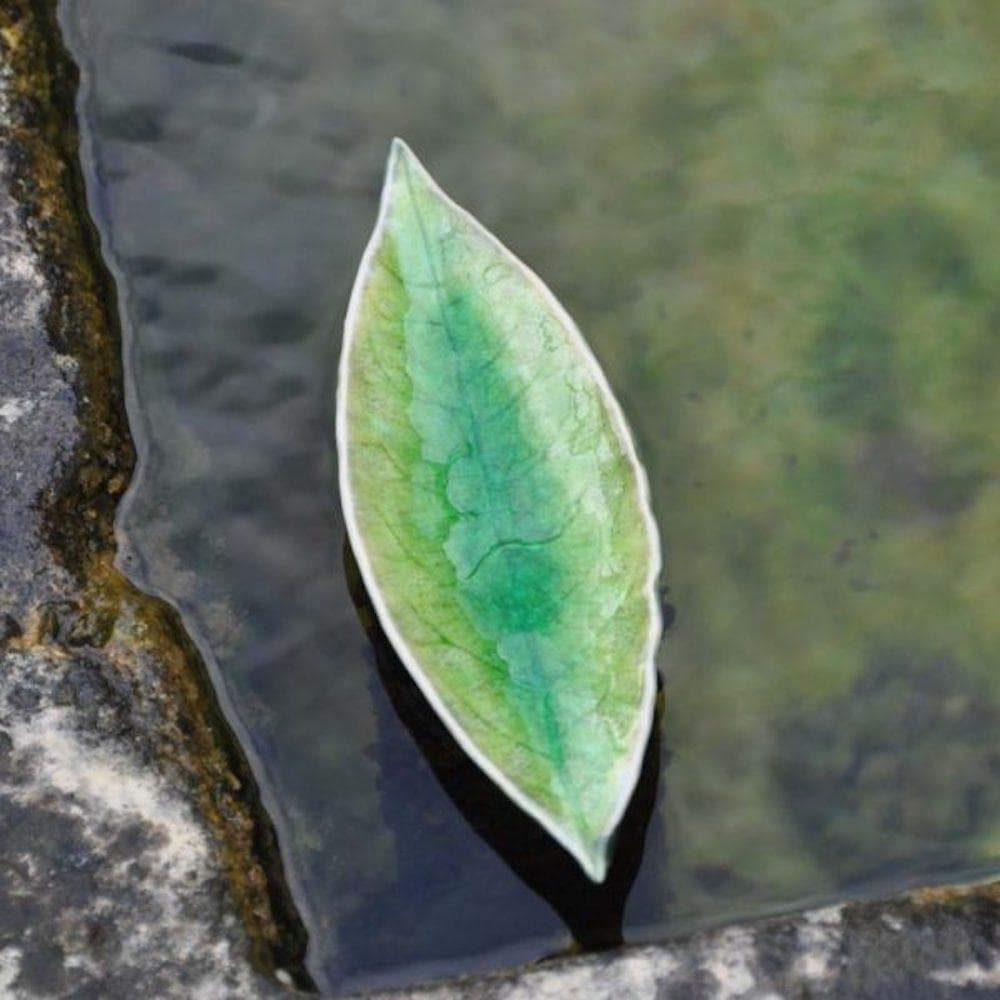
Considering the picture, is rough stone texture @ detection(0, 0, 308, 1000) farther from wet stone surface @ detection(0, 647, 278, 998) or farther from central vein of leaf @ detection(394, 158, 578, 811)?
central vein of leaf @ detection(394, 158, 578, 811)

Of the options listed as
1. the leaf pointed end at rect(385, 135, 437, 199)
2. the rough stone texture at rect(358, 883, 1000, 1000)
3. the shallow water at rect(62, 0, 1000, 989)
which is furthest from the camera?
the leaf pointed end at rect(385, 135, 437, 199)

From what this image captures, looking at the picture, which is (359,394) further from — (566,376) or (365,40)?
(365,40)

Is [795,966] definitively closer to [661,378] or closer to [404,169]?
[661,378]

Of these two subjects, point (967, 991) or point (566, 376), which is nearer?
point (967, 991)

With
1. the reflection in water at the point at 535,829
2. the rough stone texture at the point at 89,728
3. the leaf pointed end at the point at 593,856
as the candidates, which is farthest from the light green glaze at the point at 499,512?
the rough stone texture at the point at 89,728

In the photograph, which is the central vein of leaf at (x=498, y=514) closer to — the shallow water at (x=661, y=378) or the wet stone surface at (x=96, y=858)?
the shallow water at (x=661, y=378)

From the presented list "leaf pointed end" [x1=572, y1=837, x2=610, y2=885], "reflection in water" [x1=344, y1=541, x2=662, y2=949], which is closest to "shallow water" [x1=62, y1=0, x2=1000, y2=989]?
"reflection in water" [x1=344, y1=541, x2=662, y2=949]

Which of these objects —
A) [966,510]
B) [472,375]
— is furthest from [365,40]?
[966,510]
